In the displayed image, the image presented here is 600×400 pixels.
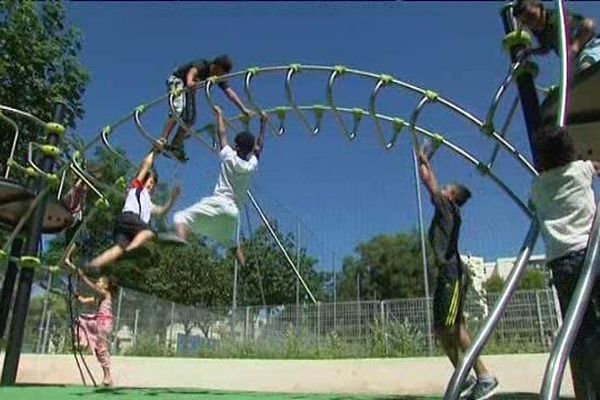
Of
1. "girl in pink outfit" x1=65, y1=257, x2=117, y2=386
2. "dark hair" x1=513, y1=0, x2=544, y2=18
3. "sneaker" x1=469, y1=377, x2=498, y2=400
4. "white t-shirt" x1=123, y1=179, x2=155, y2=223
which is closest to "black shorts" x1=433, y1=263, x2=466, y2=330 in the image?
"sneaker" x1=469, y1=377, x2=498, y2=400

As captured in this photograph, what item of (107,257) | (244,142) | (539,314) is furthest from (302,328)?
Result: (107,257)

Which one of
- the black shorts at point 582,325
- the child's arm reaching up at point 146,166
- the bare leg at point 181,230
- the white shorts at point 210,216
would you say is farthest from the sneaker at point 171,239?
the black shorts at point 582,325

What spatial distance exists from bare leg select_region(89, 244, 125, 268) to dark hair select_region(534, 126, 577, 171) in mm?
4042

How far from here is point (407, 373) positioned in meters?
8.88

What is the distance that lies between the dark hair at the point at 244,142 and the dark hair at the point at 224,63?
1.33 metres

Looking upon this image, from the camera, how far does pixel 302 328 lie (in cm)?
1330

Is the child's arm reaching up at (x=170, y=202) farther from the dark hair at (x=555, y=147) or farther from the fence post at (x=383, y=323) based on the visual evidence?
the fence post at (x=383, y=323)

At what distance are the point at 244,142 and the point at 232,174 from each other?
13.3 inches

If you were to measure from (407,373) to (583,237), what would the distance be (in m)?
6.72

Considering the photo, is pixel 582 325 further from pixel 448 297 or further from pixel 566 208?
pixel 448 297

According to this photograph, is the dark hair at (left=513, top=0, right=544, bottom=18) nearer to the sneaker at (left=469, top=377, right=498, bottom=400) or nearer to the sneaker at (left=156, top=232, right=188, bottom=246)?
the sneaker at (left=469, top=377, right=498, bottom=400)

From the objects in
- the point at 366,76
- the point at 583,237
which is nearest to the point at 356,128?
the point at 366,76

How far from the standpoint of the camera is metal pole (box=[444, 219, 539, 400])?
79.4 inches

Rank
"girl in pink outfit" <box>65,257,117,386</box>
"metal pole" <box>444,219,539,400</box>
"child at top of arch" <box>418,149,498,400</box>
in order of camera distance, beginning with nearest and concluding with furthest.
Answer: "metal pole" <box>444,219,539,400</box>
"child at top of arch" <box>418,149,498,400</box>
"girl in pink outfit" <box>65,257,117,386</box>
